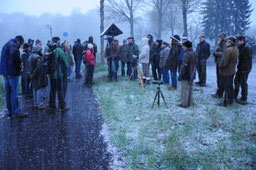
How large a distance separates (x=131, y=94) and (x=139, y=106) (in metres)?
1.71

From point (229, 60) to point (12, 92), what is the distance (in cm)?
655

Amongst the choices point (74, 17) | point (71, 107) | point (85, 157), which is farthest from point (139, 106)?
point (74, 17)

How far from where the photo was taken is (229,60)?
7344 millimetres

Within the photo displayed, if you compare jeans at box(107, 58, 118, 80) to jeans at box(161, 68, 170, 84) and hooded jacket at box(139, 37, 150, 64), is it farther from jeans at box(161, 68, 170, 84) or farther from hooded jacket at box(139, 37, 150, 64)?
jeans at box(161, 68, 170, 84)

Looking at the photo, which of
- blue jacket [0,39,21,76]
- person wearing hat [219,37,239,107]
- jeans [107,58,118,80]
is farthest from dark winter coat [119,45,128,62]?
blue jacket [0,39,21,76]

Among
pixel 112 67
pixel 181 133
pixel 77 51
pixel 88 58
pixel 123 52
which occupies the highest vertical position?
pixel 77 51

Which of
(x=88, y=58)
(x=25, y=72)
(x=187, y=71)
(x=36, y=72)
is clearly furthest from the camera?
(x=88, y=58)

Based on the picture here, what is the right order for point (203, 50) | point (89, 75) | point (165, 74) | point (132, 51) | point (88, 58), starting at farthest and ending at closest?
point (132, 51)
point (89, 75)
point (165, 74)
point (88, 58)
point (203, 50)

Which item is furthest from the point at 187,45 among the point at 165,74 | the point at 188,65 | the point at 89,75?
the point at 89,75

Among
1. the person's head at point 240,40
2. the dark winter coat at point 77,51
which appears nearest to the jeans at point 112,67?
the dark winter coat at point 77,51

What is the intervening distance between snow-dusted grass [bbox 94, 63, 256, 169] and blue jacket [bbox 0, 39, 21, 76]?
2853 millimetres

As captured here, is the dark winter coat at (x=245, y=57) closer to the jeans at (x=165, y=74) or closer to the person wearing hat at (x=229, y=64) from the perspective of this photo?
the person wearing hat at (x=229, y=64)

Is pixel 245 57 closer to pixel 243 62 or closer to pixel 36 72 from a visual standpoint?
pixel 243 62

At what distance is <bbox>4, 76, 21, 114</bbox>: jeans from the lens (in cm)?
652
